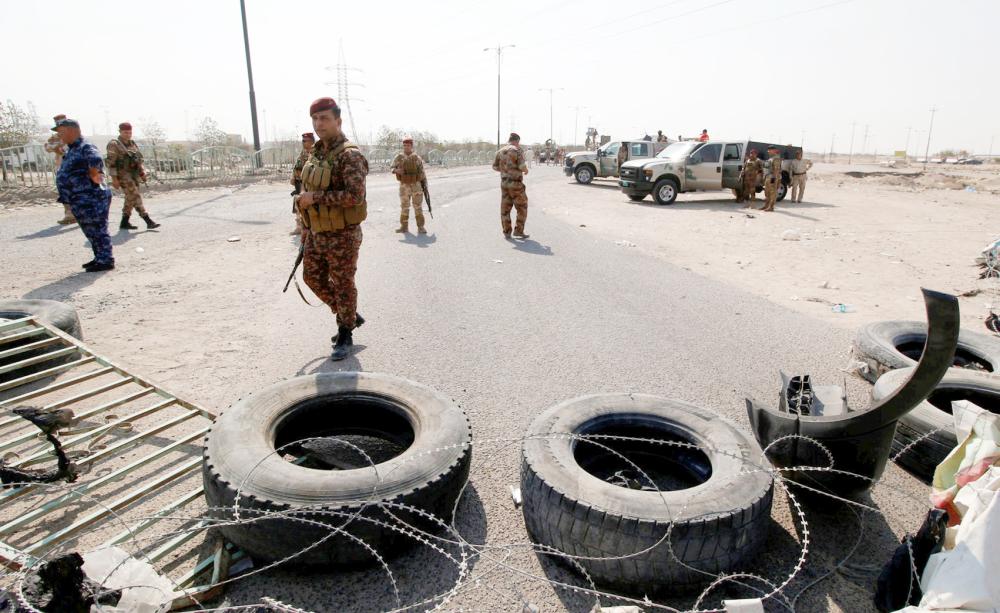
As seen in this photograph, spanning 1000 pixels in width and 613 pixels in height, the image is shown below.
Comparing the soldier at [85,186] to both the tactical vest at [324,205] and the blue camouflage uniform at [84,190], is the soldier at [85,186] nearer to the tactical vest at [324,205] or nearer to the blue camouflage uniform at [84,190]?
the blue camouflage uniform at [84,190]

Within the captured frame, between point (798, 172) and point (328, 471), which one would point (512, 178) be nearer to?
point (328, 471)

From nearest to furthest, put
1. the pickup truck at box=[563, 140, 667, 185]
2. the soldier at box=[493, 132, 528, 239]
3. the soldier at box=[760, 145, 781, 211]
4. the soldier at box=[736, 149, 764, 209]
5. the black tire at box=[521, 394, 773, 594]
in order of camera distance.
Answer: the black tire at box=[521, 394, 773, 594]
the soldier at box=[493, 132, 528, 239]
the soldier at box=[760, 145, 781, 211]
the soldier at box=[736, 149, 764, 209]
the pickup truck at box=[563, 140, 667, 185]

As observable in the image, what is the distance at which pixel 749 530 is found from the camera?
7.57 ft

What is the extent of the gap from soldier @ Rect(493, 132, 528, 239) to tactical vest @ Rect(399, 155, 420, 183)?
1447 mm

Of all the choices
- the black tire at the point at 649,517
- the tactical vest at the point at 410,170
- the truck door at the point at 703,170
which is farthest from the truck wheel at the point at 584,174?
the black tire at the point at 649,517

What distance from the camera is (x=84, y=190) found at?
23.9ft

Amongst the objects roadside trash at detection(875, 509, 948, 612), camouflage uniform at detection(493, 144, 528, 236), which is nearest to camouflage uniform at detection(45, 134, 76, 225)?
camouflage uniform at detection(493, 144, 528, 236)

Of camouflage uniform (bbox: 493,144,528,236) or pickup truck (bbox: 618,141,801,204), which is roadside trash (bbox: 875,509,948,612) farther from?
pickup truck (bbox: 618,141,801,204)

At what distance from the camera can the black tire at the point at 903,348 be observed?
4.27 m

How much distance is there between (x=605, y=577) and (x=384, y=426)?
1.59 metres

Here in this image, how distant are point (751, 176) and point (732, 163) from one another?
1004 mm

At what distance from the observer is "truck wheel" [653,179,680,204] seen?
706 inches

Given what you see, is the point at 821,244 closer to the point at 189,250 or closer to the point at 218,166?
the point at 189,250

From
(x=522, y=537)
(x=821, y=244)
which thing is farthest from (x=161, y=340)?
(x=821, y=244)
